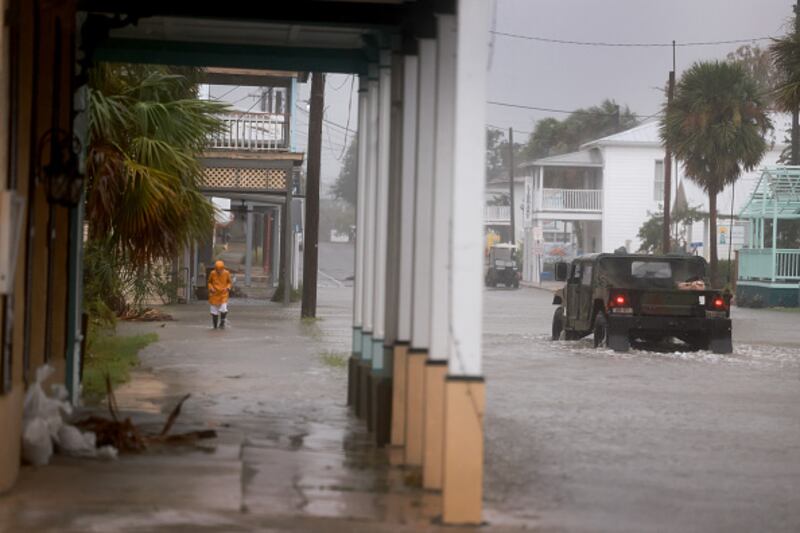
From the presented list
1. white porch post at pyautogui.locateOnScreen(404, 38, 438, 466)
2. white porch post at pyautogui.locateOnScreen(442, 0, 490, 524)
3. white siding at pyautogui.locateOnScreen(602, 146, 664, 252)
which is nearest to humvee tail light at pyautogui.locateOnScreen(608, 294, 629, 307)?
white porch post at pyautogui.locateOnScreen(404, 38, 438, 466)

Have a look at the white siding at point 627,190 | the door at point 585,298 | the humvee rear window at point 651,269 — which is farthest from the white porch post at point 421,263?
the white siding at point 627,190

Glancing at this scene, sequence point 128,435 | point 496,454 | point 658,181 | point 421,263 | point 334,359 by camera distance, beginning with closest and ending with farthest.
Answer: point 421,263, point 128,435, point 496,454, point 334,359, point 658,181

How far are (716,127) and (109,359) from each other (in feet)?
108

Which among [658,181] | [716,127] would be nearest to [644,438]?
[716,127]

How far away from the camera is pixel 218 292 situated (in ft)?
92.1

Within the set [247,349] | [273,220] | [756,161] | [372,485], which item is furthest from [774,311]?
[372,485]

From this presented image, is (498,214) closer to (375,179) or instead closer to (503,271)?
(503,271)

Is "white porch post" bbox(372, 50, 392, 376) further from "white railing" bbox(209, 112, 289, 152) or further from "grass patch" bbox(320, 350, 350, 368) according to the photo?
"white railing" bbox(209, 112, 289, 152)

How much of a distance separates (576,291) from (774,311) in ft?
65.9

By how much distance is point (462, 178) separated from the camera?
31.0 ft

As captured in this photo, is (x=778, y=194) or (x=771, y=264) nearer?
(x=771, y=264)

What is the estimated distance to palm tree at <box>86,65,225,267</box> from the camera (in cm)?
1811

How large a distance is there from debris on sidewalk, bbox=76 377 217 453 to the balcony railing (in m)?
37.1

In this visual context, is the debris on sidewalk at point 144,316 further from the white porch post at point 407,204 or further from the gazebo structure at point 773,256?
the gazebo structure at point 773,256
